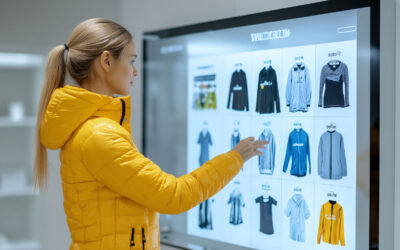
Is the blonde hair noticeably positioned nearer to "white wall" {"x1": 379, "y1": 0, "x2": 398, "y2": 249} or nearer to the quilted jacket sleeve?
the quilted jacket sleeve

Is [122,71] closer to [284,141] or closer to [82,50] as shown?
[82,50]

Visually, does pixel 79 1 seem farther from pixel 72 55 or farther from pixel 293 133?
pixel 293 133

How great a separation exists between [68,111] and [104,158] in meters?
0.22

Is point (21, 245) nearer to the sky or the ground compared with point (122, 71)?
nearer to the ground

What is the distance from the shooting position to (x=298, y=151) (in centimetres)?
178

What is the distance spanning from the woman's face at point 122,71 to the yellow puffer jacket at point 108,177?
0.23 ft

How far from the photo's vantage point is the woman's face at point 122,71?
1499 millimetres

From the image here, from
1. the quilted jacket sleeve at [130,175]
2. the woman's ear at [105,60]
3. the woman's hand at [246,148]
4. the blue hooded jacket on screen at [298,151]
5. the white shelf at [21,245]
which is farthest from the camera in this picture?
the white shelf at [21,245]

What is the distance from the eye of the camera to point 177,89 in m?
2.32

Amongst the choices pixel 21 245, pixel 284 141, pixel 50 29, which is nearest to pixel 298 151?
pixel 284 141

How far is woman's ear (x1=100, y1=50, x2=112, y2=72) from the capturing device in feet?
4.74

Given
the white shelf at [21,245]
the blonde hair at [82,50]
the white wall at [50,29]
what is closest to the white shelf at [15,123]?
the white wall at [50,29]

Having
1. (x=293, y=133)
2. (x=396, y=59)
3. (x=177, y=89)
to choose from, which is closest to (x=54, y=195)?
(x=177, y=89)

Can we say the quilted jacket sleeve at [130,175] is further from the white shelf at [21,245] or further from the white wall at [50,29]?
the white shelf at [21,245]
